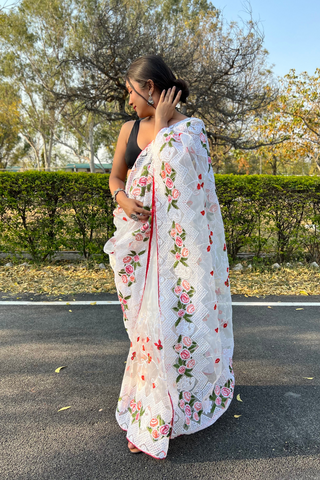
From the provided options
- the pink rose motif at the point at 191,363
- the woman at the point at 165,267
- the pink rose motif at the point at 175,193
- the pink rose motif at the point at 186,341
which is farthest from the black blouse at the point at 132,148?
the pink rose motif at the point at 191,363

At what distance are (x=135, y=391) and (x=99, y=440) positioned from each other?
1.08ft

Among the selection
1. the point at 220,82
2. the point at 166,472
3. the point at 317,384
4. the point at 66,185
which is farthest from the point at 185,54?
the point at 166,472

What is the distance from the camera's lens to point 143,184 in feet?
6.17

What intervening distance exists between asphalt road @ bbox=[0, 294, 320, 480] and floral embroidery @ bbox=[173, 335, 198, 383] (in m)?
0.43

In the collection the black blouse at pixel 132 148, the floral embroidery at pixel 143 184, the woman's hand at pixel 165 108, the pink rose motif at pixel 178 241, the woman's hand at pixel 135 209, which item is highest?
the woman's hand at pixel 165 108

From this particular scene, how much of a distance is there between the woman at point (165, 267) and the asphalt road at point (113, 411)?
0.13 meters

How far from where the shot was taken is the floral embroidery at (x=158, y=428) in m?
1.81

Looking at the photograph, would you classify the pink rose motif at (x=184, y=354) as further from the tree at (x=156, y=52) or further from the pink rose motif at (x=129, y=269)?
the tree at (x=156, y=52)

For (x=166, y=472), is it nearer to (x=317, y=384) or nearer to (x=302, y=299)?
(x=317, y=384)

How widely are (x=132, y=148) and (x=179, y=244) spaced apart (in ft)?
2.10

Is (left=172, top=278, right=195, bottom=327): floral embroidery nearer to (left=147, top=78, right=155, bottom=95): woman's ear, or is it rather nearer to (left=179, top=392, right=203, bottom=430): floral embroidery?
(left=179, top=392, right=203, bottom=430): floral embroidery

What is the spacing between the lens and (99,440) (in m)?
1.97

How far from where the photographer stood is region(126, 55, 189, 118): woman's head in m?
1.88

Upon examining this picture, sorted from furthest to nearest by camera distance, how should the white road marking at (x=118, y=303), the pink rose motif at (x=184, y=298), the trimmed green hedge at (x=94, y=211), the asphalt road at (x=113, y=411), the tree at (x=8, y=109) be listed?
1. the tree at (x=8, y=109)
2. the trimmed green hedge at (x=94, y=211)
3. the white road marking at (x=118, y=303)
4. the pink rose motif at (x=184, y=298)
5. the asphalt road at (x=113, y=411)
